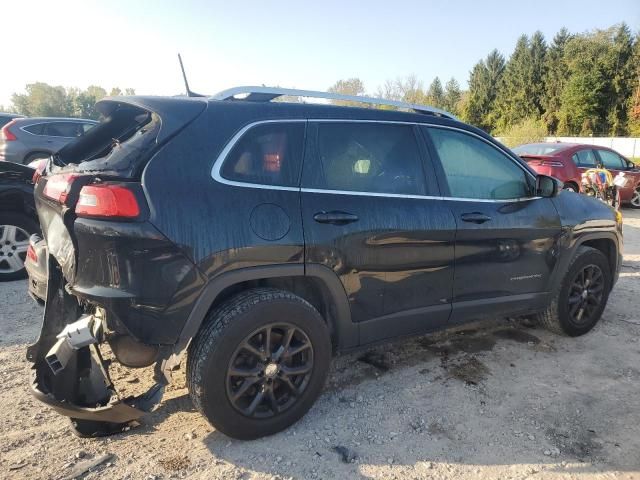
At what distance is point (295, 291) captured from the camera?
115 inches

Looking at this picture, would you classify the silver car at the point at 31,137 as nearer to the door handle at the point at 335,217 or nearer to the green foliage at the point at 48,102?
the door handle at the point at 335,217

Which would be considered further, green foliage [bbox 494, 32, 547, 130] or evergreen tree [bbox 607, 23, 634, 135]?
green foliage [bbox 494, 32, 547, 130]

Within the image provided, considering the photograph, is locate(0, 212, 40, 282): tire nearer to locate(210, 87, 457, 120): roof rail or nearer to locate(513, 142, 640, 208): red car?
locate(210, 87, 457, 120): roof rail

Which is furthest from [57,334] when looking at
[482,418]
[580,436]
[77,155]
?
→ [580,436]

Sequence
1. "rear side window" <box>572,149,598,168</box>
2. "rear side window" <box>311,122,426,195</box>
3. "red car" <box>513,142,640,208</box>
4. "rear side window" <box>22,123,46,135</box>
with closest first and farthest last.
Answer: "rear side window" <box>311,122,426,195</box>, "rear side window" <box>22,123,46,135</box>, "red car" <box>513,142,640,208</box>, "rear side window" <box>572,149,598,168</box>

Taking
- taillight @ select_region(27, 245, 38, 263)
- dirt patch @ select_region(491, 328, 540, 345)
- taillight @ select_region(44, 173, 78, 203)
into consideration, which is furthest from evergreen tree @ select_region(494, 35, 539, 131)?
taillight @ select_region(44, 173, 78, 203)

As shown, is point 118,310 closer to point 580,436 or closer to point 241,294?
point 241,294

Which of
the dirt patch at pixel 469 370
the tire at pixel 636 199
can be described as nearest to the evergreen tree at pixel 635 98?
the tire at pixel 636 199

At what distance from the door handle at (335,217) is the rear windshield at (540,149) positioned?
9.91 metres

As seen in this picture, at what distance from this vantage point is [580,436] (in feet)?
9.43

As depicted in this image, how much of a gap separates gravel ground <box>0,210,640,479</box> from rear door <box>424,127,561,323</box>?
520 millimetres

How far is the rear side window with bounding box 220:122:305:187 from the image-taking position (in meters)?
2.60

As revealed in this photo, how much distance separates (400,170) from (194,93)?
1.43 meters

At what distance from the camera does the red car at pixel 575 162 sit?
11.0 m
